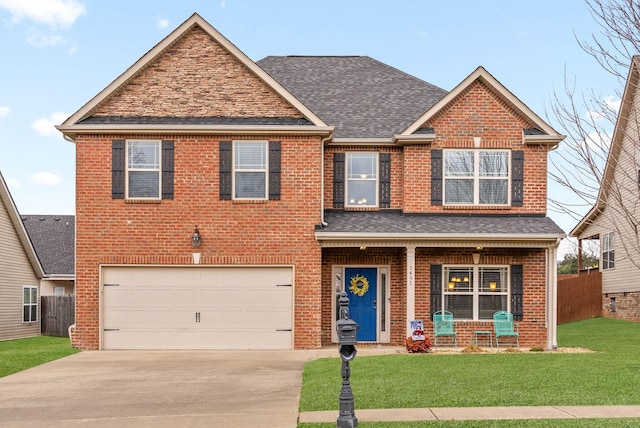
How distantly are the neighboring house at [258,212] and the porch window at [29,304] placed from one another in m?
9.66

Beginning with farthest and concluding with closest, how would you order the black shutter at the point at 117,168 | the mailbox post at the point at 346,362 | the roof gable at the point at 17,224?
the roof gable at the point at 17,224 → the black shutter at the point at 117,168 → the mailbox post at the point at 346,362

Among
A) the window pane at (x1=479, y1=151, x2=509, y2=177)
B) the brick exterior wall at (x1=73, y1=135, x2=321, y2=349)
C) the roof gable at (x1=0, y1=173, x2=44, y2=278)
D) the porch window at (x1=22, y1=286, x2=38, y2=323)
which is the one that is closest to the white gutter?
the brick exterior wall at (x1=73, y1=135, x2=321, y2=349)

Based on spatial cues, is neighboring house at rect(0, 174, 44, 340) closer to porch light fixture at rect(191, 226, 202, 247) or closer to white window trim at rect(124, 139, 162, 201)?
white window trim at rect(124, 139, 162, 201)

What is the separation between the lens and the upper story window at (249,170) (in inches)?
670

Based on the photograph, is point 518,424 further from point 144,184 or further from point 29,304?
point 29,304

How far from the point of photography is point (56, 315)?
1040 inches

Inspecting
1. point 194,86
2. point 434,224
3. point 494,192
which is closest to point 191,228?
point 194,86

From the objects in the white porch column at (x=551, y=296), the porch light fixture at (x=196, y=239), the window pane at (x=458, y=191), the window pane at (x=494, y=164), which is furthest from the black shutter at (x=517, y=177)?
the porch light fixture at (x=196, y=239)

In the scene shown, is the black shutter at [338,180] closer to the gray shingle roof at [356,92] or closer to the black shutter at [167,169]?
the gray shingle roof at [356,92]

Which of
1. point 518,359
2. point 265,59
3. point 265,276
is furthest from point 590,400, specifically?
point 265,59

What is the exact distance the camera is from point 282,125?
55.3 ft

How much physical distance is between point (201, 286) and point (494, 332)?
7.78m

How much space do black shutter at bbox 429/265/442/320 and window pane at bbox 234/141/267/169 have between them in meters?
5.32

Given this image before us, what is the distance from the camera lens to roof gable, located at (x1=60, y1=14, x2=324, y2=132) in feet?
56.2
